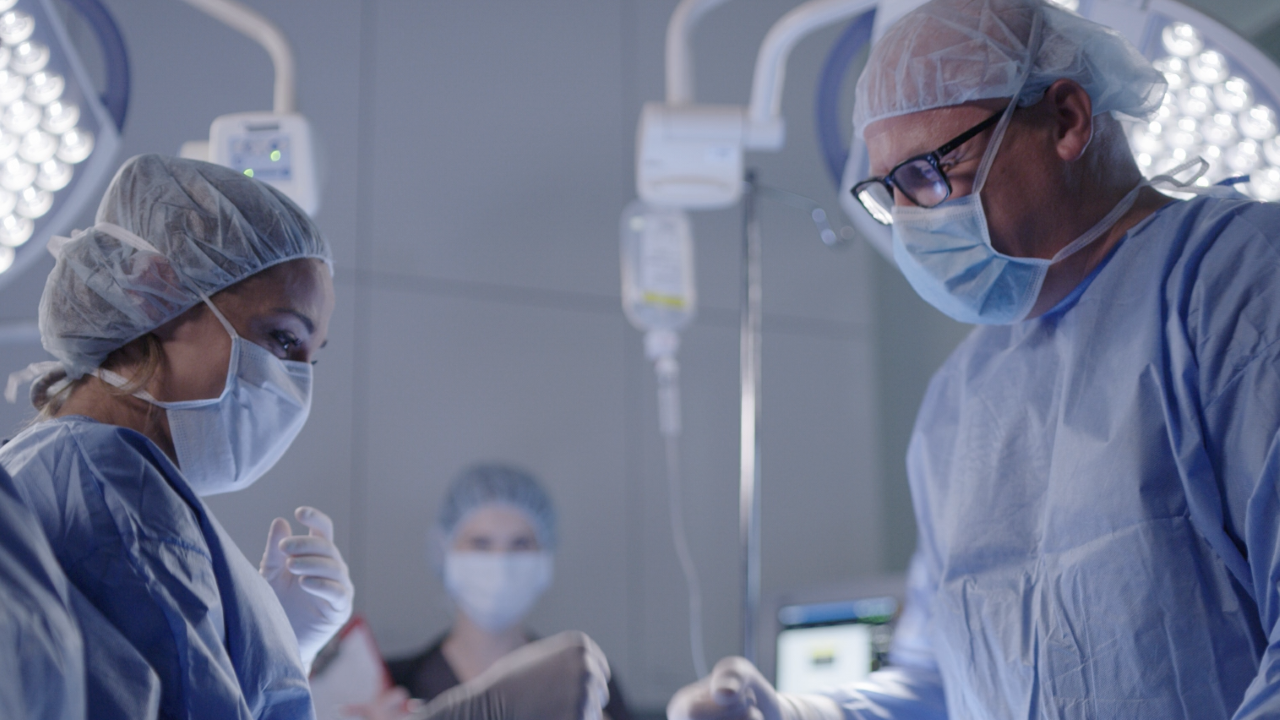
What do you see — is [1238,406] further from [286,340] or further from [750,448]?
[750,448]

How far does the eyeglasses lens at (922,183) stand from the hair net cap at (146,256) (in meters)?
0.65

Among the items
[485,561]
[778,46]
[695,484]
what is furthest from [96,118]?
[695,484]

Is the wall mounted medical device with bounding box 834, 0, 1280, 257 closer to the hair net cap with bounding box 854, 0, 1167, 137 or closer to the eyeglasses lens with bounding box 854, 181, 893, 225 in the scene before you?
the eyeglasses lens with bounding box 854, 181, 893, 225

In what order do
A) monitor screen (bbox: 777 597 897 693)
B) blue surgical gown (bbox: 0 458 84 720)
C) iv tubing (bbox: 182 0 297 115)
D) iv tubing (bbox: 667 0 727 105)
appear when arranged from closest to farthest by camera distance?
blue surgical gown (bbox: 0 458 84 720) < iv tubing (bbox: 182 0 297 115) < iv tubing (bbox: 667 0 727 105) < monitor screen (bbox: 777 597 897 693)

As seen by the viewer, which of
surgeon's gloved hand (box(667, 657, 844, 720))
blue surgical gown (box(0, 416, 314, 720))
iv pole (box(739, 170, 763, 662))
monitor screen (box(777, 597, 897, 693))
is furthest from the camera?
monitor screen (box(777, 597, 897, 693))

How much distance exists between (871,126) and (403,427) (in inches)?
57.4

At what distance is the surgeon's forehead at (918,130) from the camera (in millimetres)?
875

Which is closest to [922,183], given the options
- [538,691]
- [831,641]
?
[538,691]

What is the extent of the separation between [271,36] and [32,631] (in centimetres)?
88

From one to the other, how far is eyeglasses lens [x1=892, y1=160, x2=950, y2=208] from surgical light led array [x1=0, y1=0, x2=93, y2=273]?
100 cm

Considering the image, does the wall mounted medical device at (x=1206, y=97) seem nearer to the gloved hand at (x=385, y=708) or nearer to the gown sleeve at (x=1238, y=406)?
the gown sleeve at (x=1238, y=406)

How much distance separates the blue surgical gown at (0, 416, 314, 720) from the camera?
0.64 metres

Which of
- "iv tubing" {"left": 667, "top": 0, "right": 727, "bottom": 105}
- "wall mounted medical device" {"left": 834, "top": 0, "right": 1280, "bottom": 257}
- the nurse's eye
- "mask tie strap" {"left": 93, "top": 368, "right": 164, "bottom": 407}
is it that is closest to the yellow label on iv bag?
"iv tubing" {"left": 667, "top": 0, "right": 727, "bottom": 105}

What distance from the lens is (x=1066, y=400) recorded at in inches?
33.3
